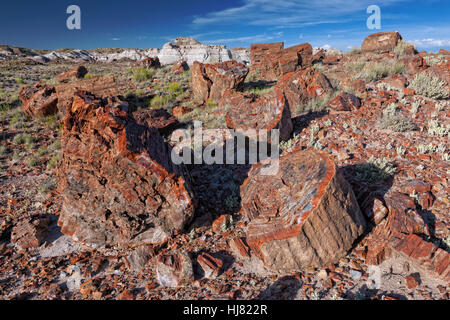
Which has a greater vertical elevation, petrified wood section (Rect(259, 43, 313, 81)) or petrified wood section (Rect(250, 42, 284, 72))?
petrified wood section (Rect(250, 42, 284, 72))

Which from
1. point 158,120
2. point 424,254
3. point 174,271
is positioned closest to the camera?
point 424,254

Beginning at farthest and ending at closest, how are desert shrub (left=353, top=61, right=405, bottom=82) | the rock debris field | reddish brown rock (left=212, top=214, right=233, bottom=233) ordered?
desert shrub (left=353, top=61, right=405, bottom=82) → reddish brown rock (left=212, top=214, right=233, bottom=233) → the rock debris field

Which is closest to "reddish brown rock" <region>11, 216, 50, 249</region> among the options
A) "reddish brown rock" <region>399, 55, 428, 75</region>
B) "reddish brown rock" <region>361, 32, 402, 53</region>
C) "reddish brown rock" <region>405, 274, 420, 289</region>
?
"reddish brown rock" <region>405, 274, 420, 289</region>

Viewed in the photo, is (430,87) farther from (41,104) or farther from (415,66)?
(41,104)

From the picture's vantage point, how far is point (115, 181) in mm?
3490

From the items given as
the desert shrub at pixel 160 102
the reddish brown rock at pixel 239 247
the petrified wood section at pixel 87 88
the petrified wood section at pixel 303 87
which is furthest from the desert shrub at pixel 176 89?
the reddish brown rock at pixel 239 247

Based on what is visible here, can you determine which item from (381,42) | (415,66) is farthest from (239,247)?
(381,42)

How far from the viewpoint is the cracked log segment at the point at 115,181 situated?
10.9 feet

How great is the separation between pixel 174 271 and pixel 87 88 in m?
10.1

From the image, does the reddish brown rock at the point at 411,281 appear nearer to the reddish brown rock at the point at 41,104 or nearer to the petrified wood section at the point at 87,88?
the petrified wood section at the point at 87,88

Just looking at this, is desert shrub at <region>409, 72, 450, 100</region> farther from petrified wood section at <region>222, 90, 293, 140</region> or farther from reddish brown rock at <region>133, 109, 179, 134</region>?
reddish brown rock at <region>133, 109, 179, 134</region>

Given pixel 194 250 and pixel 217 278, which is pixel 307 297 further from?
pixel 194 250

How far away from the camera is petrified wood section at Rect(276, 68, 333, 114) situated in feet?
24.9

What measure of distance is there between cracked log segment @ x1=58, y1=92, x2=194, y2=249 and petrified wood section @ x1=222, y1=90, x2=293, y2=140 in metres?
2.59
